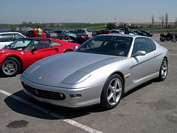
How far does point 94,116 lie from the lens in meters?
3.76

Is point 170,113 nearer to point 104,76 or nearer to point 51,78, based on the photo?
point 104,76

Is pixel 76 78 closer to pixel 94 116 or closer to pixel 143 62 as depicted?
pixel 94 116

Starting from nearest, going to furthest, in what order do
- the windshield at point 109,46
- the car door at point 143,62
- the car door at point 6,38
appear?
1. the car door at point 143,62
2. the windshield at point 109,46
3. the car door at point 6,38

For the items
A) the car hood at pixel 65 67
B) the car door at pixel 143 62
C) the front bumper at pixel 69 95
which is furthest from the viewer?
the car door at pixel 143 62

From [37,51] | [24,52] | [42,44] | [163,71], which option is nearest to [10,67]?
[24,52]

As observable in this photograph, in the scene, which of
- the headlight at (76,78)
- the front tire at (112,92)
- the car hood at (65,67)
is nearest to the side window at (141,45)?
the car hood at (65,67)

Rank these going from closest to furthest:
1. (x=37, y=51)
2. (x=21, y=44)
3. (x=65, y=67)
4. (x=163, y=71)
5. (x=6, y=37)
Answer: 1. (x=65, y=67)
2. (x=163, y=71)
3. (x=37, y=51)
4. (x=21, y=44)
5. (x=6, y=37)

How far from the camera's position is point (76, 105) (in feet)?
11.6

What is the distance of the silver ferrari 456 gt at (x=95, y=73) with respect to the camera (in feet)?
11.7

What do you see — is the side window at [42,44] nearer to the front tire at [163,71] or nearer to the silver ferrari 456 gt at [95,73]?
the silver ferrari 456 gt at [95,73]

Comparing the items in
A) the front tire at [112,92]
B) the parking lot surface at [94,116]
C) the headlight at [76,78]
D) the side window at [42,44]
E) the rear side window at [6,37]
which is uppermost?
the rear side window at [6,37]

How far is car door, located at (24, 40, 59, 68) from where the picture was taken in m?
7.13

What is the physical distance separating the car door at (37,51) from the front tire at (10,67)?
284 millimetres

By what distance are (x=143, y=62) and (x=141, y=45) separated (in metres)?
0.54
